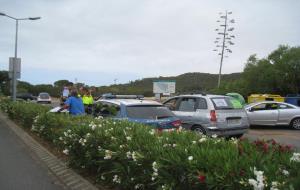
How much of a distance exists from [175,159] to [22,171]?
529cm

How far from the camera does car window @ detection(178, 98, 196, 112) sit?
15.2 meters

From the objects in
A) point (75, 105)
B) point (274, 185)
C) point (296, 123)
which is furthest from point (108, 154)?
point (296, 123)

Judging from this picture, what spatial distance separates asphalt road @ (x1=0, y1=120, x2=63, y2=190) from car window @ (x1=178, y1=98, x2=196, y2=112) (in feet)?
16.1

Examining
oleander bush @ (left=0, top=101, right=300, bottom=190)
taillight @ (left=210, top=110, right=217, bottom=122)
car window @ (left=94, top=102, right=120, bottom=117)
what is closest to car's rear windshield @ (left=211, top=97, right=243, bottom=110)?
taillight @ (left=210, top=110, right=217, bottom=122)

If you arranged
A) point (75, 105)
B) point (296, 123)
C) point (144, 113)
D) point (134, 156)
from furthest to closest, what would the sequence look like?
point (296, 123) → point (75, 105) → point (144, 113) → point (134, 156)

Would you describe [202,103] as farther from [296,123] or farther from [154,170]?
[154,170]

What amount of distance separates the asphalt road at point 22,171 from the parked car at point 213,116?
15.9 feet

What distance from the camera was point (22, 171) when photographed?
9.68m

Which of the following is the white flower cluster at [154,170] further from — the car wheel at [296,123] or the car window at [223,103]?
the car wheel at [296,123]

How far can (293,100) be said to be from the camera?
3009 centimetres

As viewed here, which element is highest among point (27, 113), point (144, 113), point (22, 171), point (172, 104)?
point (172, 104)

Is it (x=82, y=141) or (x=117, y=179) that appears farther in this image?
(x=82, y=141)

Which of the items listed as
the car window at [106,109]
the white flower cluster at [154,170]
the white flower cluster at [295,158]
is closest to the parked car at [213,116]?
the car window at [106,109]

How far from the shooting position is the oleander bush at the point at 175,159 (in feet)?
14.1
